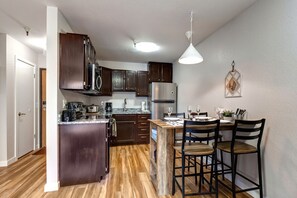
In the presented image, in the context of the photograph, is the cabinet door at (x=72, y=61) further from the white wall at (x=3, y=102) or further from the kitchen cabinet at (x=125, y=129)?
the kitchen cabinet at (x=125, y=129)

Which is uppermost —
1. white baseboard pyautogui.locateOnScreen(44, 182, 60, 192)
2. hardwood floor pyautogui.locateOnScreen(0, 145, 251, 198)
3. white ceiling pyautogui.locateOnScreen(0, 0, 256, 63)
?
white ceiling pyautogui.locateOnScreen(0, 0, 256, 63)

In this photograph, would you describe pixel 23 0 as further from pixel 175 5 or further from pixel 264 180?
pixel 264 180

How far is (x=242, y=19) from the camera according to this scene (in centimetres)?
232

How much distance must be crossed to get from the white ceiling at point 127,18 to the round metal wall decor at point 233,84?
852 mm

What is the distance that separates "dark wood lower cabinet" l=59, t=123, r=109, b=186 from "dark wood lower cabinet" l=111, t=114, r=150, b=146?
83.6 inches

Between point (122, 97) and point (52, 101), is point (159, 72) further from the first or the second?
point (52, 101)

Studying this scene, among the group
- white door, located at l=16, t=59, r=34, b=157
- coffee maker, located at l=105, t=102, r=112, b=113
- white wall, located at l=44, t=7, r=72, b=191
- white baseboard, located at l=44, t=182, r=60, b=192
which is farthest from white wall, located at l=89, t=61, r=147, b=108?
white baseboard, located at l=44, t=182, r=60, b=192

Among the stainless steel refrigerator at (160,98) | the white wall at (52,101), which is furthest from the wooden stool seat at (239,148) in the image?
the stainless steel refrigerator at (160,98)

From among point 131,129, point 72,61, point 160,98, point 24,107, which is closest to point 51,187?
point 72,61

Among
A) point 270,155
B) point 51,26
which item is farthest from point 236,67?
point 51,26

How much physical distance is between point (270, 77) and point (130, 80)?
3826 mm

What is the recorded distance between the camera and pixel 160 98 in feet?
15.8

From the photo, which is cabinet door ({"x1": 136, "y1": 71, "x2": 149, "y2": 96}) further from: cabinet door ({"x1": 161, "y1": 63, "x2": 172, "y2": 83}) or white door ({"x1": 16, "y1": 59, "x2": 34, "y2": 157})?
white door ({"x1": 16, "y1": 59, "x2": 34, "y2": 157})

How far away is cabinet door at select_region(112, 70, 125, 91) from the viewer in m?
5.02
